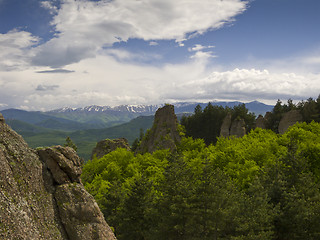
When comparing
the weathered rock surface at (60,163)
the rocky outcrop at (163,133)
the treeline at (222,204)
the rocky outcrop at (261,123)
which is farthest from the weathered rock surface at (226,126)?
the weathered rock surface at (60,163)

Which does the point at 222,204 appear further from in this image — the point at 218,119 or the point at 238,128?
the point at 218,119

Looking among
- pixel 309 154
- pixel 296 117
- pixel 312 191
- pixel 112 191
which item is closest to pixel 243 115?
pixel 296 117

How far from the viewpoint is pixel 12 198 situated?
17.9 m

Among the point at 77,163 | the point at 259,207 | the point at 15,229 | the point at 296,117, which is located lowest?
the point at 259,207

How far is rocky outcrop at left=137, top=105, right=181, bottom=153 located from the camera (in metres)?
77.0

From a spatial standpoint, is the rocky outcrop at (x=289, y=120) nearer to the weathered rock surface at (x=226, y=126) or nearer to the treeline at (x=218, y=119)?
the treeline at (x=218, y=119)

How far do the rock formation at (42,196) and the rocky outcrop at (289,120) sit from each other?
273ft

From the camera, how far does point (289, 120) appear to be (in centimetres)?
8719

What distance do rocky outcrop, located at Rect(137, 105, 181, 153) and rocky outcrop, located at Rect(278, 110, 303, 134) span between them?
40.6 meters

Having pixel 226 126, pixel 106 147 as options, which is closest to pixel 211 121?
pixel 226 126

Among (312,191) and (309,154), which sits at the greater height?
(309,154)

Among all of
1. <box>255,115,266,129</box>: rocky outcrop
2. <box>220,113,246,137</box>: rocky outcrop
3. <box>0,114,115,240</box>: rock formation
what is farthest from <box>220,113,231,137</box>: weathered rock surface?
<box>0,114,115,240</box>: rock formation

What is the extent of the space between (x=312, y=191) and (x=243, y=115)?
67051mm

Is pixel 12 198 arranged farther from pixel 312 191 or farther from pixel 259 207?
pixel 312 191
